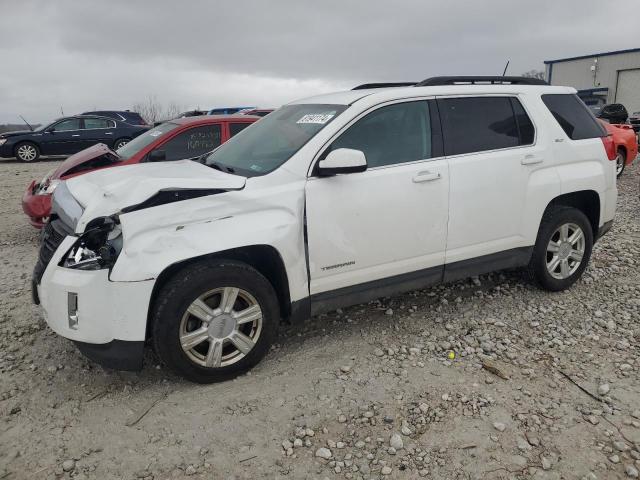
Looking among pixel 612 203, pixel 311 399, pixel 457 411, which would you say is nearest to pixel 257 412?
pixel 311 399

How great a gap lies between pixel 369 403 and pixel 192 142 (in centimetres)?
460

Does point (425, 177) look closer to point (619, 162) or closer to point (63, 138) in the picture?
point (619, 162)

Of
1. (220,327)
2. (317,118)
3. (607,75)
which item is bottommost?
(220,327)

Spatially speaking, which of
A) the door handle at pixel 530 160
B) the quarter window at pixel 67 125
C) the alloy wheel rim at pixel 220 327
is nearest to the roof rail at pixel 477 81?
the door handle at pixel 530 160

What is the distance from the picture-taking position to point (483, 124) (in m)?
4.09

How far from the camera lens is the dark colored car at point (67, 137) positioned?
50.8 ft

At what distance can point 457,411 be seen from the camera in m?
3.00

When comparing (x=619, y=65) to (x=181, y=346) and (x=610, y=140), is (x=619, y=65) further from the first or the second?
(x=181, y=346)

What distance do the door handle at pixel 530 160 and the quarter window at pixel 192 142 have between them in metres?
4.05

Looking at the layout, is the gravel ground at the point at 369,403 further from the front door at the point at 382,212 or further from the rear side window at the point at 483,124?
the rear side window at the point at 483,124

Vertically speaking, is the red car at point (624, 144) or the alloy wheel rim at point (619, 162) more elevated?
the red car at point (624, 144)

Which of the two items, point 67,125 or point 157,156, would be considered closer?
point 157,156

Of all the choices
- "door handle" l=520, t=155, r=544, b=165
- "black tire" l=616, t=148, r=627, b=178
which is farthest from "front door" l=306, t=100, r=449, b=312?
"black tire" l=616, t=148, r=627, b=178

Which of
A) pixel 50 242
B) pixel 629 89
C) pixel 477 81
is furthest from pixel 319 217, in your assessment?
pixel 629 89
